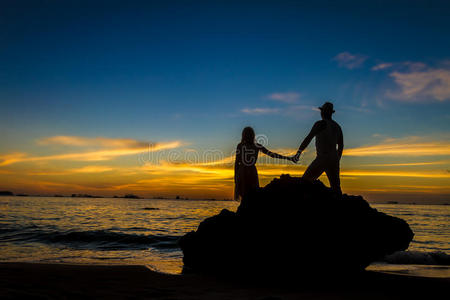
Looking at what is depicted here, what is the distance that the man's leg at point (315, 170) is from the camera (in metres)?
7.30

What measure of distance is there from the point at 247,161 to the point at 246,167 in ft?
0.57

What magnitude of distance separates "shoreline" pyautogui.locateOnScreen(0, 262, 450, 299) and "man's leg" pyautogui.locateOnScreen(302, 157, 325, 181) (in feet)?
6.89

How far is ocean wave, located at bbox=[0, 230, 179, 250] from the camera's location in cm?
1409

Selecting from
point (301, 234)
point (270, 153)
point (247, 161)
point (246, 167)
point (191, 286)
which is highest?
point (270, 153)

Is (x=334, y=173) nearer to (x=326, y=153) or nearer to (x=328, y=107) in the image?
(x=326, y=153)

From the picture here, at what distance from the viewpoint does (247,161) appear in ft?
27.8

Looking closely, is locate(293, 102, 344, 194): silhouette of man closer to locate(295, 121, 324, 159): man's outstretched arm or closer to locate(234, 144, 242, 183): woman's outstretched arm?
locate(295, 121, 324, 159): man's outstretched arm

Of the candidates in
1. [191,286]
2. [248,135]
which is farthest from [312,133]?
[191,286]

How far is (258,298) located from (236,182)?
4.25 m

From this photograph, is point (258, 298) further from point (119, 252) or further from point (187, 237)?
point (119, 252)

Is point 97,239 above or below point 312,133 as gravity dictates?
below

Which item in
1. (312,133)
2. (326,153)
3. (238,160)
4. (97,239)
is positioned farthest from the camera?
(97,239)

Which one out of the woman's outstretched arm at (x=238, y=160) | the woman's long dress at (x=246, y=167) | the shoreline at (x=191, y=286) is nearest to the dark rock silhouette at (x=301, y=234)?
the shoreline at (x=191, y=286)

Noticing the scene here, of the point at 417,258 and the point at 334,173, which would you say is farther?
the point at 417,258
